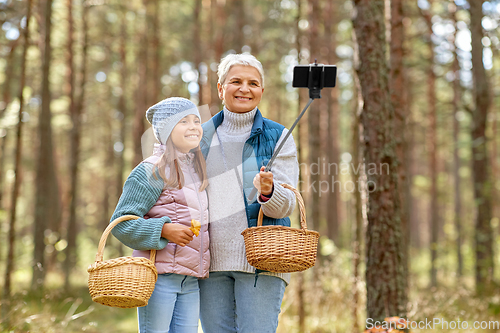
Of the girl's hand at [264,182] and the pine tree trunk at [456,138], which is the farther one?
the pine tree trunk at [456,138]

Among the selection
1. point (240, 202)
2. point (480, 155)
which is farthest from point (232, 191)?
point (480, 155)

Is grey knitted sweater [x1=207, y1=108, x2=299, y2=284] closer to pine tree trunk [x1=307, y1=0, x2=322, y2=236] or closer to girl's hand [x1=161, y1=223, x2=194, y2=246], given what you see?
girl's hand [x1=161, y1=223, x2=194, y2=246]

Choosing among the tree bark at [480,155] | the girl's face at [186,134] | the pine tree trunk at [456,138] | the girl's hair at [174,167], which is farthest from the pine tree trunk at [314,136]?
the girl's face at [186,134]

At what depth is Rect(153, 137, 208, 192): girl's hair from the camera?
2.50m

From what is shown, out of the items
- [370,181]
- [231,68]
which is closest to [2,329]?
[231,68]

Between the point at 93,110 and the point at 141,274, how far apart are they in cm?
1990

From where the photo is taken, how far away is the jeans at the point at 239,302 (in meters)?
2.55

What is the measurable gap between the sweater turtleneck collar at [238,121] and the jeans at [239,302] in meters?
0.90

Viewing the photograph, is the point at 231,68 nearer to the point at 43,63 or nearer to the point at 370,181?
the point at 370,181

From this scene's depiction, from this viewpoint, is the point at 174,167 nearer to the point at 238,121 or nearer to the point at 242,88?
the point at 238,121

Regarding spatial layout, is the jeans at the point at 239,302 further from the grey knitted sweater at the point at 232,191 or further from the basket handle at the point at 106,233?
the basket handle at the point at 106,233

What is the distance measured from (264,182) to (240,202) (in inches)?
14.6

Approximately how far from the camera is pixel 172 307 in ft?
7.98

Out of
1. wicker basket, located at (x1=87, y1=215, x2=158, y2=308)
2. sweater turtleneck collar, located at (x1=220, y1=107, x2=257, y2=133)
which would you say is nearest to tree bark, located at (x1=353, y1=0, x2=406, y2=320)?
sweater turtleneck collar, located at (x1=220, y1=107, x2=257, y2=133)
